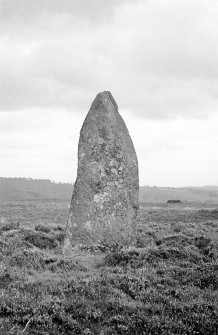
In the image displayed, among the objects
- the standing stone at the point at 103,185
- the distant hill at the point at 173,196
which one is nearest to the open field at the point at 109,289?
the standing stone at the point at 103,185

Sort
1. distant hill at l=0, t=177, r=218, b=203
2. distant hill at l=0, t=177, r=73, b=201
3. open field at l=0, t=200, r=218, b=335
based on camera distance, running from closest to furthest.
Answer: open field at l=0, t=200, r=218, b=335, distant hill at l=0, t=177, r=73, b=201, distant hill at l=0, t=177, r=218, b=203

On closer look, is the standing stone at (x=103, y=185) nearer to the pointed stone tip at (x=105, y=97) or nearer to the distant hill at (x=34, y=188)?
the pointed stone tip at (x=105, y=97)

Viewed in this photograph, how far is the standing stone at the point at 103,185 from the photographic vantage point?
1639 cm

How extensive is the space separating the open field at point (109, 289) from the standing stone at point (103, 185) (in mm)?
917

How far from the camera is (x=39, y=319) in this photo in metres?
8.66

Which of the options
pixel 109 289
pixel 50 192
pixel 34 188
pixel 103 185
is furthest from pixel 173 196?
pixel 109 289

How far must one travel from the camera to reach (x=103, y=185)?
→ 55.2ft

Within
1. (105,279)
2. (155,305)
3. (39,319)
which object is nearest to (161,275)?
(105,279)

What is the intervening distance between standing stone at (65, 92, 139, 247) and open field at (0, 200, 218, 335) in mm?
917

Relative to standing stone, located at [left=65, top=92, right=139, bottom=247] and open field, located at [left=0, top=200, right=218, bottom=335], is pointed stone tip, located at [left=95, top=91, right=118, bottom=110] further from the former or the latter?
open field, located at [left=0, top=200, right=218, bottom=335]

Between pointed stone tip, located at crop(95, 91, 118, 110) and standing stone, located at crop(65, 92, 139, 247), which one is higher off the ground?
pointed stone tip, located at crop(95, 91, 118, 110)

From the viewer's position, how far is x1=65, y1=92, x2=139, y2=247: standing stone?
1639 cm

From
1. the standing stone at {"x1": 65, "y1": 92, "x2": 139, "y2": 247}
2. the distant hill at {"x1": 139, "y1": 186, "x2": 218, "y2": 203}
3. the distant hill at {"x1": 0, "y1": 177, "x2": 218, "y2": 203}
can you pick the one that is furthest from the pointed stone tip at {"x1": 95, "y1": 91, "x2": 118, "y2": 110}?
the distant hill at {"x1": 0, "y1": 177, "x2": 218, "y2": 203}

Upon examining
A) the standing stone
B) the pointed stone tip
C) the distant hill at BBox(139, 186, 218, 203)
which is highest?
the pointed stone tip
